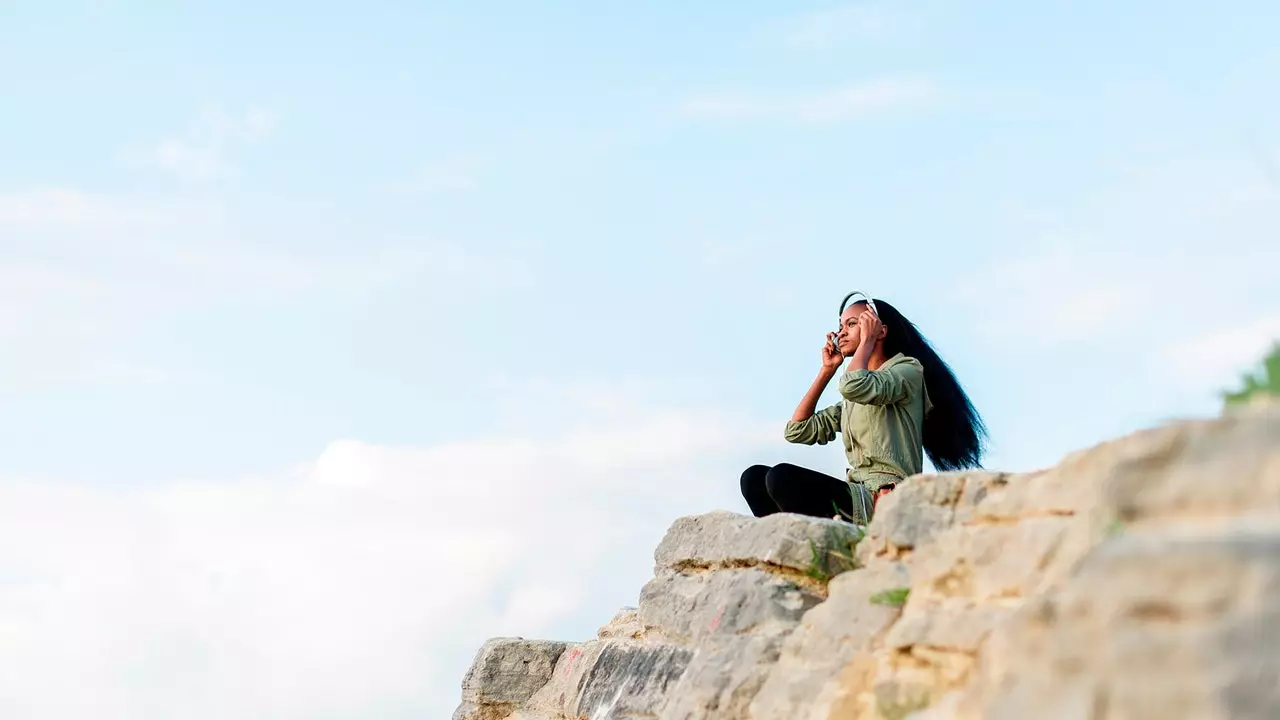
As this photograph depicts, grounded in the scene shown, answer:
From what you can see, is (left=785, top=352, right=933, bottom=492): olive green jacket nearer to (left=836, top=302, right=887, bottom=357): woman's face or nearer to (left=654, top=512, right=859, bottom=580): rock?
(left=836, top=302, right=887, bottom=357): woman's face

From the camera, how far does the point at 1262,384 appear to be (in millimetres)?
4438

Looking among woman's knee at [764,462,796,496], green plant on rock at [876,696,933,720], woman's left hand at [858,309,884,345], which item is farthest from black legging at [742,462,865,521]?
green plant on rock at [876,696,933,720]

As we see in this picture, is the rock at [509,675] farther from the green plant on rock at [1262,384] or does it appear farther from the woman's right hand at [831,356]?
the green plant on rock at [1262,384]

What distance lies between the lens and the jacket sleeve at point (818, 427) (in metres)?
8.27

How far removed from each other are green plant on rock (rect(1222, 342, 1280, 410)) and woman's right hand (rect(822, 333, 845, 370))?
12.3ft

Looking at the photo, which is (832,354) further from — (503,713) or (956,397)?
(503,713)

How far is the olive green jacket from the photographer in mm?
7711

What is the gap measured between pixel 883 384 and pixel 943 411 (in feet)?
2.98

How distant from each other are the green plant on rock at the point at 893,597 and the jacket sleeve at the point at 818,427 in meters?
2.77

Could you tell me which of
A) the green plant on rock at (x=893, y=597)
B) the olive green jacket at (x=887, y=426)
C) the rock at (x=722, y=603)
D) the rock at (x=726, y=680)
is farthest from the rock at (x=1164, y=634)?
the olive green jacket at (x=887, y=426)

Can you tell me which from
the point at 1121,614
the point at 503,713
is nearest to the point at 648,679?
the point at 503,713

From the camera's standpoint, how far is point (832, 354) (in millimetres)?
8289

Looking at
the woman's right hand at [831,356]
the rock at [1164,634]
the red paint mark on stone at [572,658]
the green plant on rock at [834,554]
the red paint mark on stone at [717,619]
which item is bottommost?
the rock at [1164,634]

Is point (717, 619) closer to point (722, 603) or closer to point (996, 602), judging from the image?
point (722, 603)
